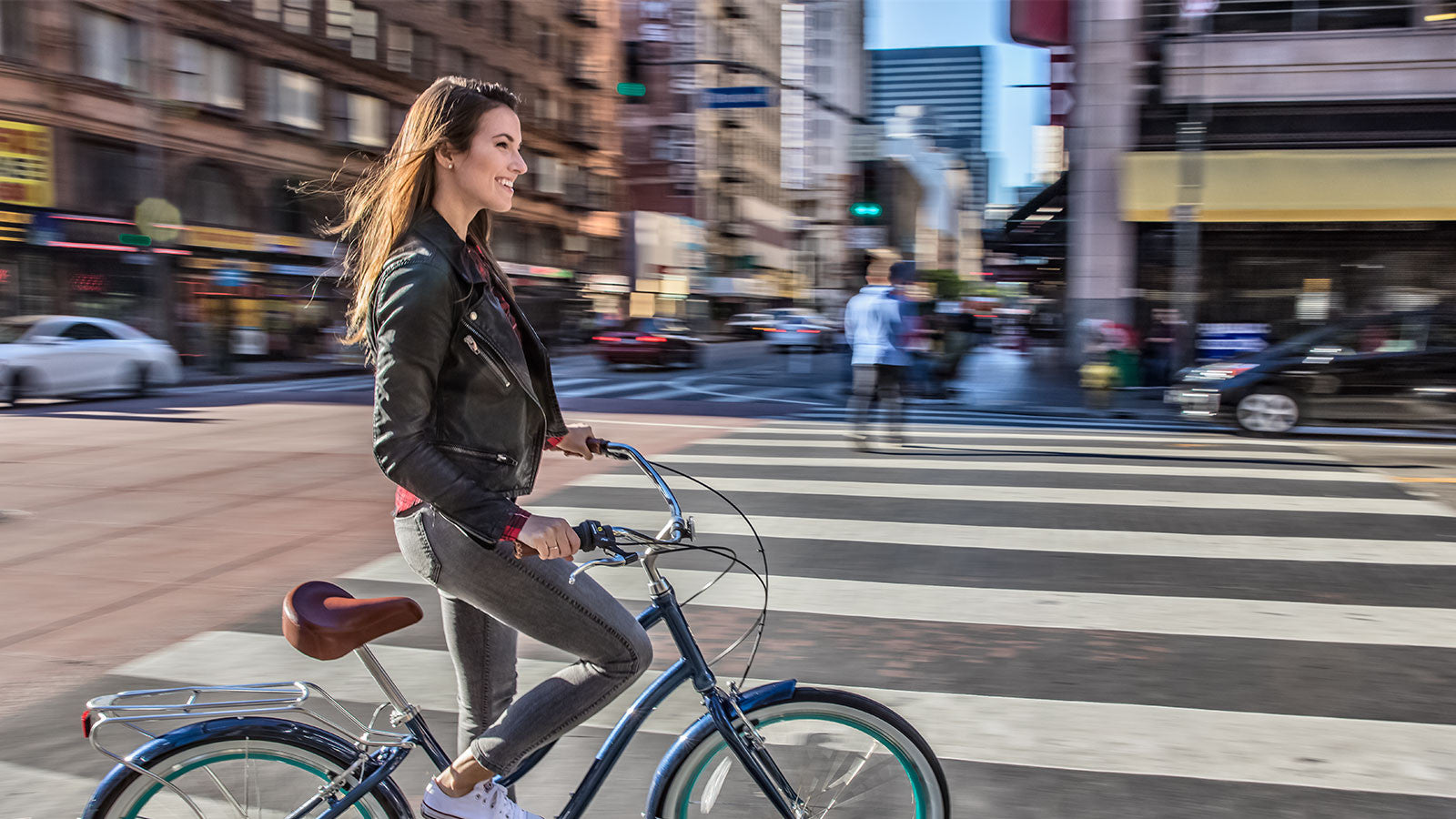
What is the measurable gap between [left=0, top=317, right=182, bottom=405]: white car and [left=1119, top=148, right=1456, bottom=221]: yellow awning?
17.0m

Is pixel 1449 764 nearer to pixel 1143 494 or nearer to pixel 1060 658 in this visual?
pixel 1060 658

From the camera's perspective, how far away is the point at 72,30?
89.9 feet

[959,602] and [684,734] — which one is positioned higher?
[684,734]

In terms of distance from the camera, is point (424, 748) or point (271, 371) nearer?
point (424, 748)

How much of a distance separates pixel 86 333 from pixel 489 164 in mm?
18314

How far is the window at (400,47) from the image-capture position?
4153 cm

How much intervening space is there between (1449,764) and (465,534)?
3166 millimetres

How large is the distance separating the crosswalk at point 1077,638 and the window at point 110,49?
1006 inches

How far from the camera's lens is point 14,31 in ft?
85.2

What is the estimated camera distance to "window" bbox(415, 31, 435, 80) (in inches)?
1705

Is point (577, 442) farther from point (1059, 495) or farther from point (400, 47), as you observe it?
point (400, 47)

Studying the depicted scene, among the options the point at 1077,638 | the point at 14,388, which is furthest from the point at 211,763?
the point at 14,388

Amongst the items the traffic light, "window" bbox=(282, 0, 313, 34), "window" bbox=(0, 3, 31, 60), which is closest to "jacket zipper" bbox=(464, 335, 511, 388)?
the traffic light

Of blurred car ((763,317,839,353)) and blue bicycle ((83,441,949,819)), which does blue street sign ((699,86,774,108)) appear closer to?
blurred car ((763,317,839,353))
